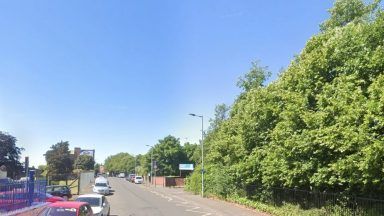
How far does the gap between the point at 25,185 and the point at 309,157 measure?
12.4m

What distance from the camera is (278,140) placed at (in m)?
24.8

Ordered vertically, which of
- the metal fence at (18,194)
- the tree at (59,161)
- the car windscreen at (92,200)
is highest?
the tree at (59,161)

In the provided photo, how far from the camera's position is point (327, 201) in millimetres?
23094

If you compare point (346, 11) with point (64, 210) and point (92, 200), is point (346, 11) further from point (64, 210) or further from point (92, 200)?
point (64, 210)

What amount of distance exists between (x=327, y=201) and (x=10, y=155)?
57261 millimetres

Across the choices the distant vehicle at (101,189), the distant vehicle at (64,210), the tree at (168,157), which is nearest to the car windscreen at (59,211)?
the distant vehicle at (64,210)

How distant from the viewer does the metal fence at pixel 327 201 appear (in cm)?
1984

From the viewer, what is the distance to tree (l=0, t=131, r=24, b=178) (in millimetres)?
68562

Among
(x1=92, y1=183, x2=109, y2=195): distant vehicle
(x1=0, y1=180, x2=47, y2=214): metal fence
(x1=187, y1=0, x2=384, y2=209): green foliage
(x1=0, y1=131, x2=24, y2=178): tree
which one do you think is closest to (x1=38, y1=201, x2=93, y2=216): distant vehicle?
(x1=0, y1=180, x2=47, y2=214): metal fence

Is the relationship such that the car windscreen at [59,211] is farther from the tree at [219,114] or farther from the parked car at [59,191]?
the tree at [219,114]

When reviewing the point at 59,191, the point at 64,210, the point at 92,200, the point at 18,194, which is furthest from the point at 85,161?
the point at 64,210

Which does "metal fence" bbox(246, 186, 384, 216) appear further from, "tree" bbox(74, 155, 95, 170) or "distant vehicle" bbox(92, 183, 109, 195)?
"tree" bbox(74, 155, 95, 170)

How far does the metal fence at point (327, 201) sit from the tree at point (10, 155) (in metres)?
47.8

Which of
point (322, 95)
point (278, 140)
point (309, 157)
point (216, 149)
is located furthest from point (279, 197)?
point (216, 149)
